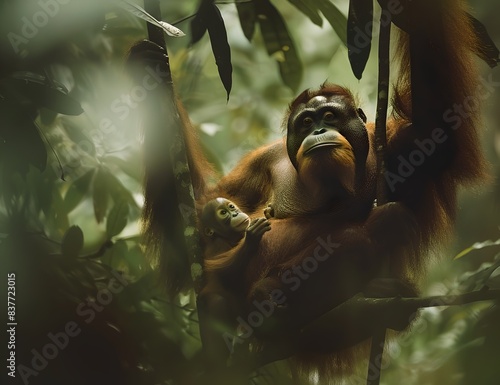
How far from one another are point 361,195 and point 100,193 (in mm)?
935

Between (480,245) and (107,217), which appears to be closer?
(480,245)

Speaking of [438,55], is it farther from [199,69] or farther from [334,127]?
[199,69]

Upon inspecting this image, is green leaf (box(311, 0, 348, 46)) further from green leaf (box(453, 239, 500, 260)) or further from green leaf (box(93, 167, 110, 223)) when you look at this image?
green leaf (box(93, 167, 110, 223))

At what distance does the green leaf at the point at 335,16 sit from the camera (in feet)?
9.02

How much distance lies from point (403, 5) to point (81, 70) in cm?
110

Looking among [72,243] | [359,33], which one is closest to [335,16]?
[359,33]

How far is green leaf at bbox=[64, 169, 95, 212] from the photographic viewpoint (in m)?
2.59

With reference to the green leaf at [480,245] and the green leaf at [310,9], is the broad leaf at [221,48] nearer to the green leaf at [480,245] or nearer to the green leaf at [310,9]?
the green leaf at [310,9]

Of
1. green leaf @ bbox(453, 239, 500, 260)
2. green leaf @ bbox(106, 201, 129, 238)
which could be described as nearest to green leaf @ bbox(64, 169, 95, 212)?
green leaf @ bbox(106, 201, 129, 238)

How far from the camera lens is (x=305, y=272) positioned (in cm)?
256

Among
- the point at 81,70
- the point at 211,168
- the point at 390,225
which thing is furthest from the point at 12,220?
the point at 390,225

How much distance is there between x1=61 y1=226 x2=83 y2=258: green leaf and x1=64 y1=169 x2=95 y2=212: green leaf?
16cm

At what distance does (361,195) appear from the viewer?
8.55ft

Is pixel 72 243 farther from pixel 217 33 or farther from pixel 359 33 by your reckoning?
pixel 359 33
